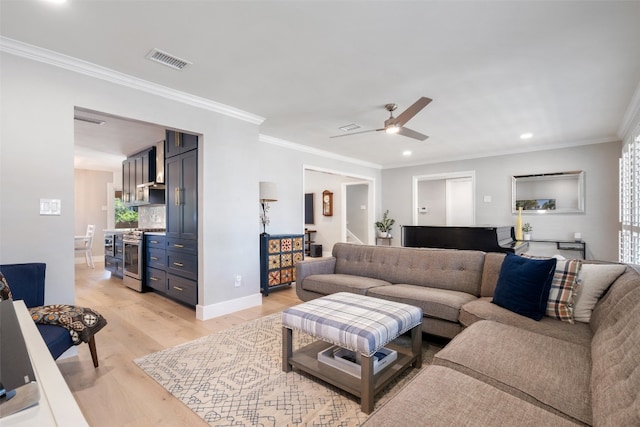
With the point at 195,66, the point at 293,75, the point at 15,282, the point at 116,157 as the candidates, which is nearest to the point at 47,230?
the point at 15,282

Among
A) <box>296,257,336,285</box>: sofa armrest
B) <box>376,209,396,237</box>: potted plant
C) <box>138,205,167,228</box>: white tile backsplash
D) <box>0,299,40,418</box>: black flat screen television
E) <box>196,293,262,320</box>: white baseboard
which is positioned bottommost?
<box>196,293,262,320</box>: white baseboard

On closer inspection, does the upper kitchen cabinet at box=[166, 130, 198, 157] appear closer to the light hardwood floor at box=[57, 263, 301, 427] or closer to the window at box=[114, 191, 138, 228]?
the light hardwood floor at box=[57, 263, 301, 427]

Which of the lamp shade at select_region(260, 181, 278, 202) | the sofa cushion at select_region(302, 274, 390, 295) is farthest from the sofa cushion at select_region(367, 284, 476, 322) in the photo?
the lamp shade at select_region(260, 181, 278, 202)

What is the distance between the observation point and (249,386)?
2.07m

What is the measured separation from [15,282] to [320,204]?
734 centimetres

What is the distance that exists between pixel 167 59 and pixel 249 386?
2585 millimetres

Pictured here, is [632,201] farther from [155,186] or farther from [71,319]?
[155,186]

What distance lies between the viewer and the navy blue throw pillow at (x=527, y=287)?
201cm

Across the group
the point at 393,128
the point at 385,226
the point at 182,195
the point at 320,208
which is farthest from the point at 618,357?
the point at 320,208

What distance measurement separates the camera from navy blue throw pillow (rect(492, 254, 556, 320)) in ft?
6.59

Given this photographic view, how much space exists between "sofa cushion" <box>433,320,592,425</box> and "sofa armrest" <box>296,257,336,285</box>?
1.97 meters

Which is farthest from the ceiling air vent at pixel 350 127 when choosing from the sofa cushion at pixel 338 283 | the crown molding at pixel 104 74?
the sofa cushion at pixel 338 283

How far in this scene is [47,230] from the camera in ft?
7.93

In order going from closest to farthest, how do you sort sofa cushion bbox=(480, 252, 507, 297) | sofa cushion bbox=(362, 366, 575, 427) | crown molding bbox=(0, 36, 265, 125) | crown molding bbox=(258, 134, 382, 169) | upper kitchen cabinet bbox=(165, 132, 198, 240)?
sofa cushion bbox=(362, 366, 575, 427) → crown molding bbox=(0, 36, 265, 125) → sofa cushion bbox=(480, 252, 507, 297) → upper kitchen cabinet bbox=(165, 132, 198, 240) → crown molding bbox=(258, 134, 382, 169)
